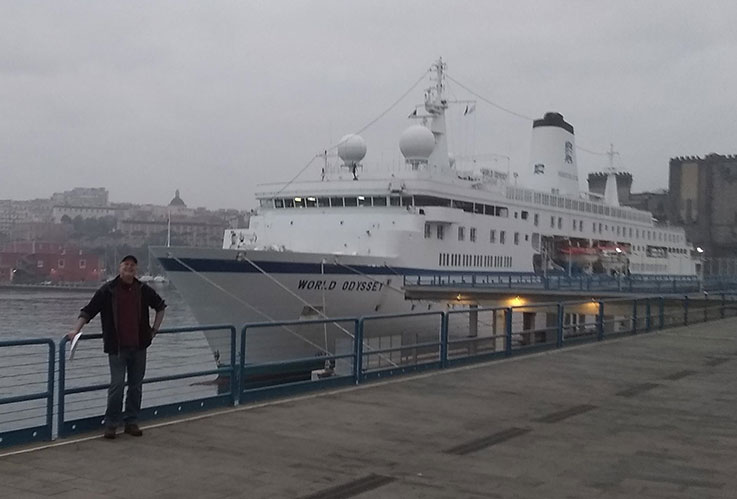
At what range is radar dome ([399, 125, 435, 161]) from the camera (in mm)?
31828

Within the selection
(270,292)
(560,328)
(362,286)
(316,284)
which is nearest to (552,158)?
(362,286)

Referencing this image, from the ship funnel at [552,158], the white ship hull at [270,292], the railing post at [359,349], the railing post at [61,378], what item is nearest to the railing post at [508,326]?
the railing post at [359,349]

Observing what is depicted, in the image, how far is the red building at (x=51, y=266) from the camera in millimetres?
42375

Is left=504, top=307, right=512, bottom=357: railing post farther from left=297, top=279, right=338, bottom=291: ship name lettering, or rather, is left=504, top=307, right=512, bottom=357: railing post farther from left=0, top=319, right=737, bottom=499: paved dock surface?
left=297, top=279, right=338, bottom=291: ship name lettering

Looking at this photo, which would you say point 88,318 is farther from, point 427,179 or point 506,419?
point 427,179

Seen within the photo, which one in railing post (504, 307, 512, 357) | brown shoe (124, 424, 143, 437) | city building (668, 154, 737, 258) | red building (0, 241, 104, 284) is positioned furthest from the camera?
city building (668, 154, 737, 258)

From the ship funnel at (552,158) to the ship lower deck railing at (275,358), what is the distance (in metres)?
7.93

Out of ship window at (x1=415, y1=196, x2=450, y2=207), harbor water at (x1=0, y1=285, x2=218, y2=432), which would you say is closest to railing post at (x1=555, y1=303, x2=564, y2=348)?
harbor water at (x1=0, y1=285, x2=218, y2=432)

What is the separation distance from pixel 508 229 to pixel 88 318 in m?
28.0

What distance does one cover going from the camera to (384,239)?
27828 millimetres

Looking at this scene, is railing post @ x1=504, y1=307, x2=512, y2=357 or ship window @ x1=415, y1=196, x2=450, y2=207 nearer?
railing post @ x1=504, y1=307, x2=512, y2=357

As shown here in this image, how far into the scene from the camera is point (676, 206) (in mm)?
98438

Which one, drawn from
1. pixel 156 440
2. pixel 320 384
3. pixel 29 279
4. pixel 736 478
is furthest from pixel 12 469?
pixel 29 279

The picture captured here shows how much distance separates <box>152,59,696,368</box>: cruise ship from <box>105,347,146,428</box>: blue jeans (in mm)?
9436
